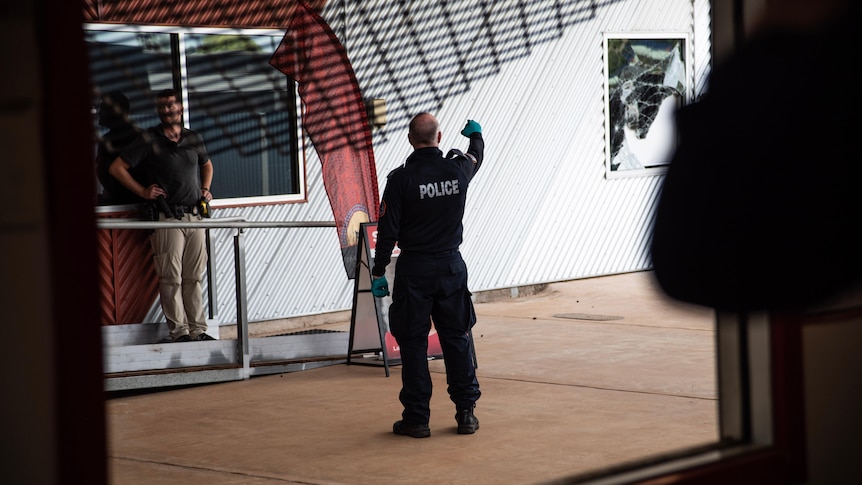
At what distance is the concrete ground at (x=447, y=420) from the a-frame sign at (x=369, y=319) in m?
0.18

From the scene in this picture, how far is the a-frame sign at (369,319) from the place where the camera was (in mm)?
9070

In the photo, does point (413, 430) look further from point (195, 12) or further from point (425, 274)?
point (195, 12)

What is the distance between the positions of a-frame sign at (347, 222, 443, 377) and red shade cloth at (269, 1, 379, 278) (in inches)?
11.8

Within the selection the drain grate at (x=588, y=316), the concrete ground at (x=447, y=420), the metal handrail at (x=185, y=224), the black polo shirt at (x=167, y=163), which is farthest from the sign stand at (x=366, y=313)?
the drain grate at (x=588, y=316)

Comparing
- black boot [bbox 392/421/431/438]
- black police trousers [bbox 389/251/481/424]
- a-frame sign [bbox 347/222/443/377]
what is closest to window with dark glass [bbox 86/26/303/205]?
a-frame sign [bbox 347/222/443/377]

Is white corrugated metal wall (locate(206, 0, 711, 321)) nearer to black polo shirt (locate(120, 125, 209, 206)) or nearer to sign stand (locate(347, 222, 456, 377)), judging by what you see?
black polo shirt (locate(120, 125, 209, 206))

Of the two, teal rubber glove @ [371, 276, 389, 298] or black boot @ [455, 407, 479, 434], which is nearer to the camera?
black boot @ [455, 407, 479, 434]

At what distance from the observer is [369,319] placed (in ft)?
30.6

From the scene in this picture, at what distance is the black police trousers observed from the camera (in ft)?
22.7

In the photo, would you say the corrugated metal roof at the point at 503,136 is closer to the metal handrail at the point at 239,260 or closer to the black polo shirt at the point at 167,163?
the black polo shirt at the point at 167,163

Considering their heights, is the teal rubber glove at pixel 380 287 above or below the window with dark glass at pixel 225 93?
below

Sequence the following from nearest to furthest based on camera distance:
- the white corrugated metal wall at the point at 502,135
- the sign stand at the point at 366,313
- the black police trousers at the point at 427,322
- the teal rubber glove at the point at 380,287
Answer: the black police trousers at the point at 427,322 → the teal rubber glove at the point at 380,287 → the sign stand at the point at 366,313 → the white corrugated metal wall at the point at 502,135

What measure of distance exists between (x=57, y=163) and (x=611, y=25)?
13.1 metres

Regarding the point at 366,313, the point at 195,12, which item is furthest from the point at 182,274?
the point at 195,12
